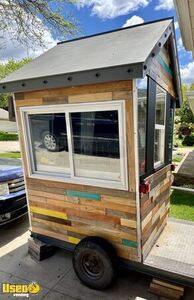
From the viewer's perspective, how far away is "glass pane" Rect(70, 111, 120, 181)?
2570 millimetres

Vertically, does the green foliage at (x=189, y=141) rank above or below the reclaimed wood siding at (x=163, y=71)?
below

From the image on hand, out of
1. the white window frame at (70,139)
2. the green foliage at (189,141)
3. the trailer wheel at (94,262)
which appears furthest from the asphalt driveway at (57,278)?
the green foliage at (189,141)

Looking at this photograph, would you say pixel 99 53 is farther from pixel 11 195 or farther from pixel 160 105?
pixel 11 195

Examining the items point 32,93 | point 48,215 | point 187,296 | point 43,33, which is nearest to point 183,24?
point 32,93

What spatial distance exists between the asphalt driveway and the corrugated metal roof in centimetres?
249

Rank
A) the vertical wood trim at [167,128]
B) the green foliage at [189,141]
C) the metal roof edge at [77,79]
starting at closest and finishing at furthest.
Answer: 1. the metal roof edge at [77,79]
2. the vertical wood trim at [167,128]
3. the green foliage at [189,141]

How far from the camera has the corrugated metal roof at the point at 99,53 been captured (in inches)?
91.7

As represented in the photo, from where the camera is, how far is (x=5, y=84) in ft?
9.42

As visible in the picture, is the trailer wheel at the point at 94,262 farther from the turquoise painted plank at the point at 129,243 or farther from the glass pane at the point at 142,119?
the glass pane at the point at 142,119

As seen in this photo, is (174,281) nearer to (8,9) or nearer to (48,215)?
(48,215)

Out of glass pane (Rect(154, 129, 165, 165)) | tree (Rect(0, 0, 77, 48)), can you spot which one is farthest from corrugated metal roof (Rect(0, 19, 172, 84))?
tree (Rect(0, 0, 77, 48))

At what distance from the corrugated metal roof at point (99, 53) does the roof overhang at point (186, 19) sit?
14.5 inches

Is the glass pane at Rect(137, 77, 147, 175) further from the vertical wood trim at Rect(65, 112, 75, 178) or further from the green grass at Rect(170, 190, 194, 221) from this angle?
the green grass at Rect(170, 190, 194, 221)

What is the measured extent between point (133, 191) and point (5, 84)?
2014mm
